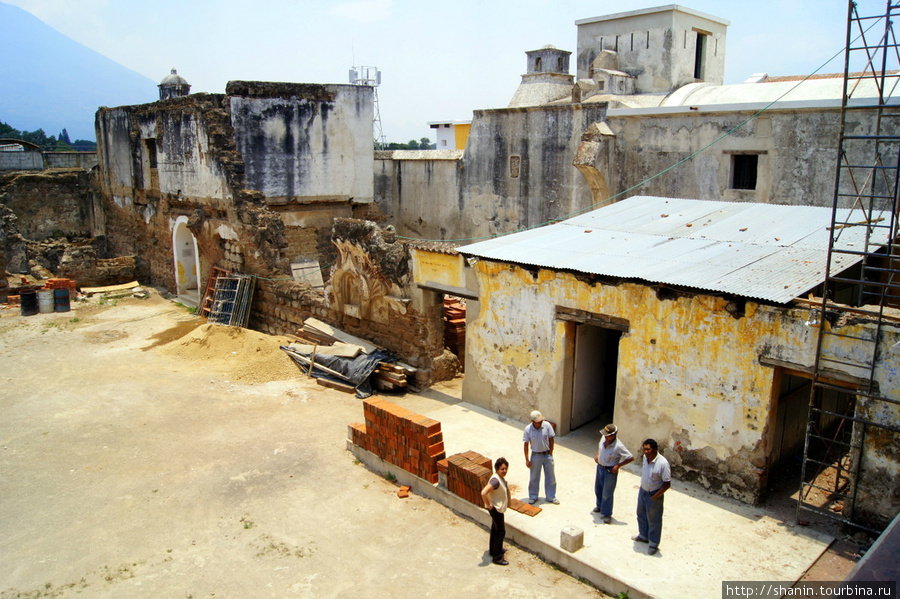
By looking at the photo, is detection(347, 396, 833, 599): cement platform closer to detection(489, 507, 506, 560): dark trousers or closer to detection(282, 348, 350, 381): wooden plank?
detection(489, 507, 506, 560): dark trousers

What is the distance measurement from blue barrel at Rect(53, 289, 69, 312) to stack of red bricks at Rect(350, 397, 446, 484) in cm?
1218

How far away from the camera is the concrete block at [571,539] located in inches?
275

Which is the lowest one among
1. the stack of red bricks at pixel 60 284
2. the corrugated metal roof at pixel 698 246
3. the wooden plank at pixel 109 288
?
the wooden plank at pixel 109 288

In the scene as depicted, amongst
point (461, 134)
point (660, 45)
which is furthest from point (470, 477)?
point (461, 134)

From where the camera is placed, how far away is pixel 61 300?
18.1m

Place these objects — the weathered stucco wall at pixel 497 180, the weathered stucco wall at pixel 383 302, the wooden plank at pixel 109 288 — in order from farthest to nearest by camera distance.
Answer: the wooden plank at pixel 109 288 < the weathered stucco wall at pixel 497 180 < the weathered stucco wall at pixel 383 302

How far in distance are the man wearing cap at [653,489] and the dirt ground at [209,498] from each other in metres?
0.91

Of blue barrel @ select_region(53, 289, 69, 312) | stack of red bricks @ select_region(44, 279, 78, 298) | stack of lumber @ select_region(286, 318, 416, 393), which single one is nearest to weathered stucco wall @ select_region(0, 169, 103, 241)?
stack of red bricks @ select_region(44, 279, 78, 298)

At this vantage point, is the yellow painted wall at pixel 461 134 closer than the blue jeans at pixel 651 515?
No

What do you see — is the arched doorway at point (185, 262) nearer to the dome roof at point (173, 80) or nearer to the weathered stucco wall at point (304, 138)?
the weathered stucco wall at point (304, 138)

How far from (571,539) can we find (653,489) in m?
0.97

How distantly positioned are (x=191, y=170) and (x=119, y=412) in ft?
28.5

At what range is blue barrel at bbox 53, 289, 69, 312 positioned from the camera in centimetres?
1797

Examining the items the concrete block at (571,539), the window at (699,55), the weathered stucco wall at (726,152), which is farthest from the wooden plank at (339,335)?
the window at (699,55)
